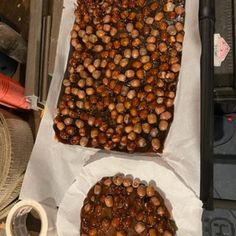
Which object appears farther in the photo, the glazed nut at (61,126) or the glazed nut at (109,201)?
the glazed nut at (61,126)

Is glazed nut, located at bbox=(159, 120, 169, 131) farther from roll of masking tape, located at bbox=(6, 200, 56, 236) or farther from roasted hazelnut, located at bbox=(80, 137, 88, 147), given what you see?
roll of masking tape, located at bbox=(6, 200, 56, 236)

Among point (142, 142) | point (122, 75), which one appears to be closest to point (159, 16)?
point (122, 75)

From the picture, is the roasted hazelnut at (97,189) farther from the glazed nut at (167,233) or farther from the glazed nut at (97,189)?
the glazed nut at (167,233)

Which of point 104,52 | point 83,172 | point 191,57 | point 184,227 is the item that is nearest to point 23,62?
point 104,52

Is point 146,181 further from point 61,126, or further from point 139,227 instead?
point 61,126

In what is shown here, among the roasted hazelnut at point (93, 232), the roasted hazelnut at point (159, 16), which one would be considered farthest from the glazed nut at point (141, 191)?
the roasted hazelnut at point (159, 16)
